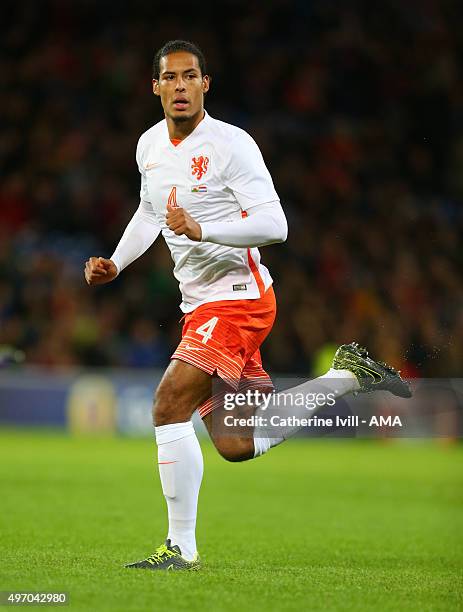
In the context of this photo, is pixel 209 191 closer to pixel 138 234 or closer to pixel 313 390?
pixel 138 234

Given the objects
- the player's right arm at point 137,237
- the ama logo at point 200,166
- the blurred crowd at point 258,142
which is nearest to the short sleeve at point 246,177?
the ama logo at point 200,166

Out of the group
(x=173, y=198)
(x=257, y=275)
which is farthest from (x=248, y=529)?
(x=173, y=198)

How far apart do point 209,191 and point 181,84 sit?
1.71 feet

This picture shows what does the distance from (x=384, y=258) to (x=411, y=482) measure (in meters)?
4.61

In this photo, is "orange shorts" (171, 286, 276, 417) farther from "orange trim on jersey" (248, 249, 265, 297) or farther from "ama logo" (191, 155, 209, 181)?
"ama logo" (191, 155, 209, 181)

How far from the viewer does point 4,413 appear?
634 inches

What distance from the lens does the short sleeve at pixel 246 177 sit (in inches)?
222

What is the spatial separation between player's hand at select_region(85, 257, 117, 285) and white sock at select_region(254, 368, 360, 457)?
3.25 ft

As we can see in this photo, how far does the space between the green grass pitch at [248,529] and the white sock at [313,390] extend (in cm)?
62

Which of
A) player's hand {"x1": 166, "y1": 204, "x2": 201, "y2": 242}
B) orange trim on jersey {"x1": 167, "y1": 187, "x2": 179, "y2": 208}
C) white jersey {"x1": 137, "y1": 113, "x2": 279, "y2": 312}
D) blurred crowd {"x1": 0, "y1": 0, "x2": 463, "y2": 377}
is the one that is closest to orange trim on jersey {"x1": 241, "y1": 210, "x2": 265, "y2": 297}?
white jersey {"x1": 137, "y1": 113, "x2": 279, "y2": 312}

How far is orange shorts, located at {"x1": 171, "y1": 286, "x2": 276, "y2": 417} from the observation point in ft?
18.4

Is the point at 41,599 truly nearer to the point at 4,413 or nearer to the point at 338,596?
the point at 338,596

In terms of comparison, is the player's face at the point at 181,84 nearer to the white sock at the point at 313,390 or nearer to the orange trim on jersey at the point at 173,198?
the orange trim on jersey at the point at 173,198

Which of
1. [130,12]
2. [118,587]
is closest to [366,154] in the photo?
[130,12]
